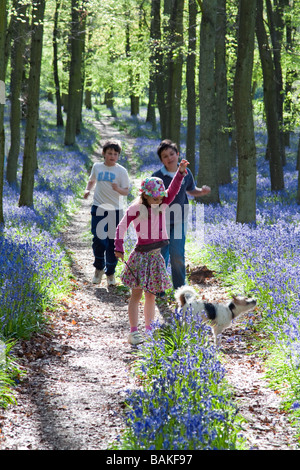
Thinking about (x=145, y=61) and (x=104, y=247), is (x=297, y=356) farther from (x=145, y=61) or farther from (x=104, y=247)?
(x=145, y=61)

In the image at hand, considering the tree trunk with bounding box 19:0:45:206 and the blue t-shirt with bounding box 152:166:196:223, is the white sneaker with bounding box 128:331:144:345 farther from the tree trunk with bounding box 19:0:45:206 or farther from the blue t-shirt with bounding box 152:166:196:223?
the tree trunk with bounding box 19:0:45:206

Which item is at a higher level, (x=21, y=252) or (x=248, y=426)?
(x=21, y=252)

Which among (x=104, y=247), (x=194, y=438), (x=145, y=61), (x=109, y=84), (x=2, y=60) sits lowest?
(x=194, y=438)

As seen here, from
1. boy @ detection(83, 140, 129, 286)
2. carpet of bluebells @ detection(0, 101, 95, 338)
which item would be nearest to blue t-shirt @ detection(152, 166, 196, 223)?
boy @ detection(83, 140, 129, 286)

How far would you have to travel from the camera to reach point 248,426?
417cm

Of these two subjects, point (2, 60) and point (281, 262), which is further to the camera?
point (2, 60)

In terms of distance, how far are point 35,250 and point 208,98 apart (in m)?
7.37

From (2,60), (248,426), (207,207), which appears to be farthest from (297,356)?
(207,207)

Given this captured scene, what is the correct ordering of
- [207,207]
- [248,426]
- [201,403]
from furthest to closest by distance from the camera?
[207,207], [248,426], [201,403]

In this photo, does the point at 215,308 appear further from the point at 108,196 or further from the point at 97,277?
the point at 97,277

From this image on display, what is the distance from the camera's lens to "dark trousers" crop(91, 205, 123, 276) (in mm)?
8867

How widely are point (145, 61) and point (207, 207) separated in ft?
34.0

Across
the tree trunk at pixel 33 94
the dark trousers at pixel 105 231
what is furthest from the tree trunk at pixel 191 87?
the dark trousers at pixel 105 231

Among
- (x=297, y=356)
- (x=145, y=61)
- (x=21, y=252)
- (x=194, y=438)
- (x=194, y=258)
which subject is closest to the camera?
(x=194, y=438)
